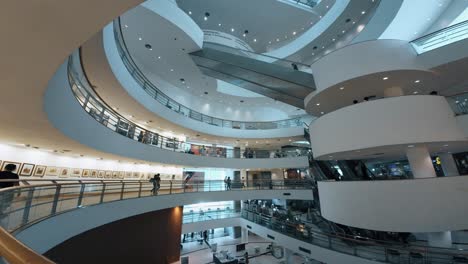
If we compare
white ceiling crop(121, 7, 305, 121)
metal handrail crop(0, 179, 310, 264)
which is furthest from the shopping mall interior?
white ceiling crop(121, 7, 305, 121)

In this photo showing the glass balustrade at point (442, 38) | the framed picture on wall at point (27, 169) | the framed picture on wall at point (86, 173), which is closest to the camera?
the glass balustrade at point (442, 38)

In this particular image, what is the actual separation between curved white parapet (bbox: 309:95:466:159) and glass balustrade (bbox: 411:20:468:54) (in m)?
2.27

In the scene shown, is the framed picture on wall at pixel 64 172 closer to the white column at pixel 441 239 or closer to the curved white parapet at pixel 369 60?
the curved white parapet at pixel 369 60

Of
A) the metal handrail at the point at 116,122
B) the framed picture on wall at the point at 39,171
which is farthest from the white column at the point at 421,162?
the framed picture on wall at the point at 39,171

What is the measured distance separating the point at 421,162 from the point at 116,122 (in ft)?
40.0

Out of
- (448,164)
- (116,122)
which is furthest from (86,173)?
(448,164)

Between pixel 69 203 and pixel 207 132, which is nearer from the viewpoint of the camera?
pixel 69 203

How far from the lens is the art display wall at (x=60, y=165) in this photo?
310 inches

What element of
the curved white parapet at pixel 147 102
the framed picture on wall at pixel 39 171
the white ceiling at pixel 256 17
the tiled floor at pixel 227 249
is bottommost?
the tiled floor at pixel 227 249

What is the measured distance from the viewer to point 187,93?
18.5 meters

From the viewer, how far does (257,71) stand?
1243 centimetres

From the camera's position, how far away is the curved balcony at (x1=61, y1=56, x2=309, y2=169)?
229 inches

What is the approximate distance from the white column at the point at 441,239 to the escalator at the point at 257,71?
7858 millimetres

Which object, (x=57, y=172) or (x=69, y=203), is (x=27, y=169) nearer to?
(x=57, y=172)
